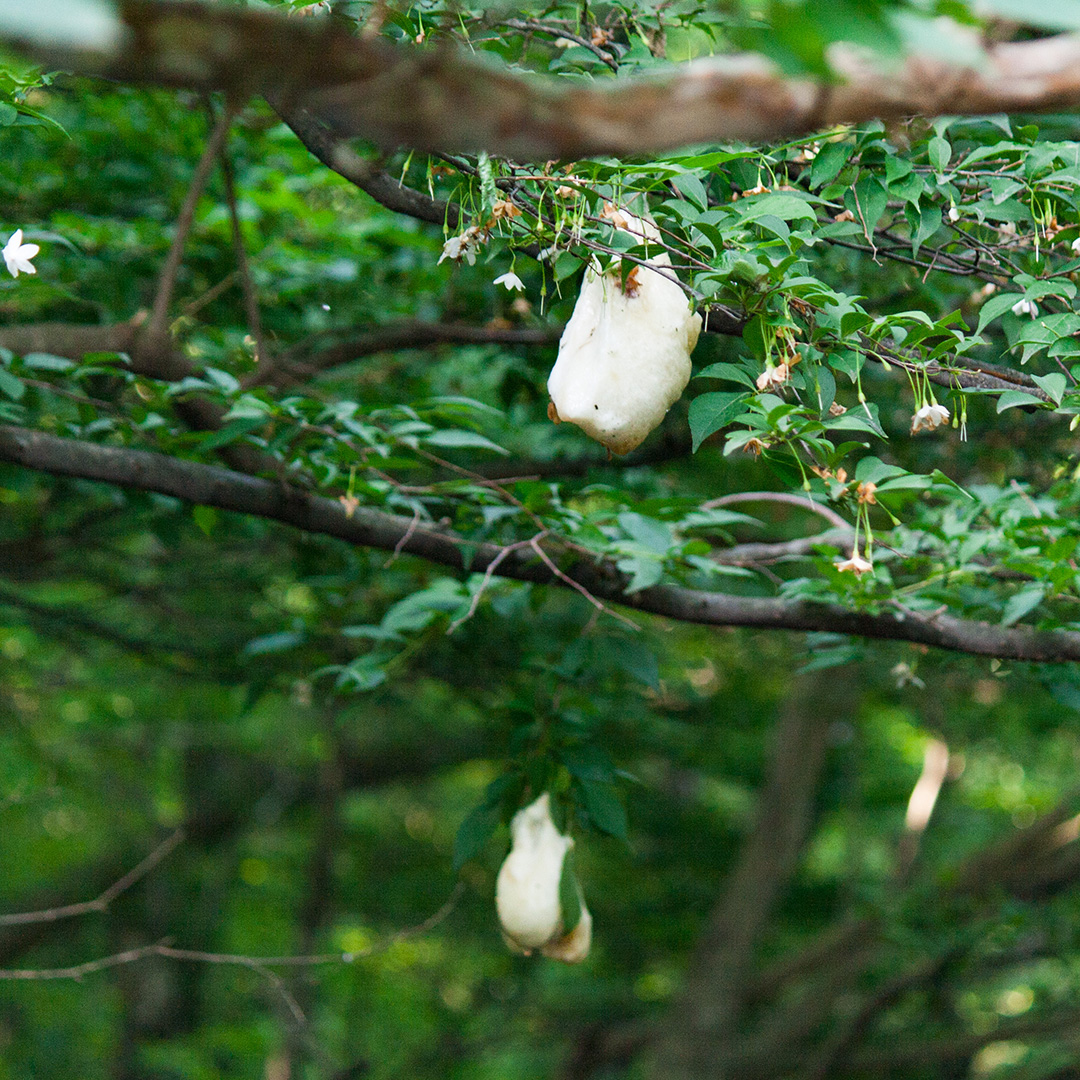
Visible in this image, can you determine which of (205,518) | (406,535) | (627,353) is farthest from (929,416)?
(205,518)

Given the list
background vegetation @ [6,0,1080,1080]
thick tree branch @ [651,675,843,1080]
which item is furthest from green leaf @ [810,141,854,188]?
thick tree branch @ [651,675,843,1080]

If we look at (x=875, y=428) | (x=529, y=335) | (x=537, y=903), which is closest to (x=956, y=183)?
(x=875, y=428)

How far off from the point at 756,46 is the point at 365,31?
749 mm

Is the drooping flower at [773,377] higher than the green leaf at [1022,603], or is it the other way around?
the drooping flower at [773,377]

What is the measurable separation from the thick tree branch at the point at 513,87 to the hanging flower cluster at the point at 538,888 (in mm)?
1416

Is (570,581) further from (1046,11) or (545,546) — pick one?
(1046,11)

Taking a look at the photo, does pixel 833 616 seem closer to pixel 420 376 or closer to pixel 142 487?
pixel 142 487

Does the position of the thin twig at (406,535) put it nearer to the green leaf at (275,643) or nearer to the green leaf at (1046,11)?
the green leaf at (275,643)

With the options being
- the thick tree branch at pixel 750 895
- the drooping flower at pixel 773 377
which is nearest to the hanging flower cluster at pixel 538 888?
the drooping flower at pixel 773 377

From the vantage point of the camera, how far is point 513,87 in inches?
16.5

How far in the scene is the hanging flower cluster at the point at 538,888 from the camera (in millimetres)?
1670

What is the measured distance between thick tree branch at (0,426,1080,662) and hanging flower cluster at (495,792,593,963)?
0.39 metres

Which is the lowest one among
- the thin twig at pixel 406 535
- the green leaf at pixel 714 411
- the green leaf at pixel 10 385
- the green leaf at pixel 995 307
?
the thin twig at pixel 406 535

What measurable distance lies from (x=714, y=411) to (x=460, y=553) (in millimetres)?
775
